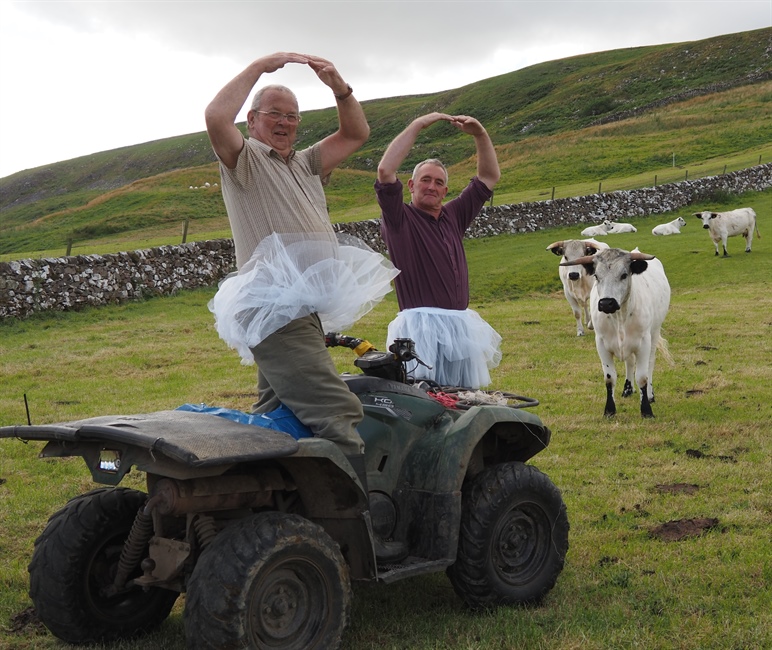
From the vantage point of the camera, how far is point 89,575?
14.1 ft

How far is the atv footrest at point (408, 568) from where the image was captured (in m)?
4.25

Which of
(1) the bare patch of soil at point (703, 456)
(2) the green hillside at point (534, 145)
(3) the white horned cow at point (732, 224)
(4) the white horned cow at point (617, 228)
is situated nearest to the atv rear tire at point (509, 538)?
(1) the bare patch of soil at point (703, 456)

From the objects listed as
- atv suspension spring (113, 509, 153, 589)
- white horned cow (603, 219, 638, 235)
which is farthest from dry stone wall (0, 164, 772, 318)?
atv suspension spring (113, 509, 153, 589)

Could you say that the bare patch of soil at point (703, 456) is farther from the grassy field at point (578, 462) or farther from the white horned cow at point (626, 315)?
the white horned cow at point (626, 315)

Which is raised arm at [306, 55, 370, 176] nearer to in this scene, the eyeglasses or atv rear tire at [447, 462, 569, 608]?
the eyeglasses

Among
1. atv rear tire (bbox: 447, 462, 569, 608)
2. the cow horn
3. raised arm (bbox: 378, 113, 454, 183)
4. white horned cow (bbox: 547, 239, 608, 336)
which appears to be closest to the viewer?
atv rear tire (bbox: 447, 462, 569, 608)

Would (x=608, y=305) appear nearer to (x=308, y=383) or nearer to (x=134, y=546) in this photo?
(x=308, y=383)

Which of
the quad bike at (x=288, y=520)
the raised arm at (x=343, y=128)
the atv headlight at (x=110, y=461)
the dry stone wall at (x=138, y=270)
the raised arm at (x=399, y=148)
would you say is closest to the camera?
the quad bike at (x=288, y=520)

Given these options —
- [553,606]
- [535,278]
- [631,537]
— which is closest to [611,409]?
[631,537]

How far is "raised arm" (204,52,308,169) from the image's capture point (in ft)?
12.8

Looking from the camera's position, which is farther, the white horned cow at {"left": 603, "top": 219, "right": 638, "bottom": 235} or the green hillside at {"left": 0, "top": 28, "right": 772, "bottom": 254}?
the green hillside at {"left": 0, "top": 28, "right": 772, "bottom": 254}

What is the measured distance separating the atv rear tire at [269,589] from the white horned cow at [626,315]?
652 centimetres

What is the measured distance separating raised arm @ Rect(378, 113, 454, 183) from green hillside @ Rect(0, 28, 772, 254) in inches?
1203

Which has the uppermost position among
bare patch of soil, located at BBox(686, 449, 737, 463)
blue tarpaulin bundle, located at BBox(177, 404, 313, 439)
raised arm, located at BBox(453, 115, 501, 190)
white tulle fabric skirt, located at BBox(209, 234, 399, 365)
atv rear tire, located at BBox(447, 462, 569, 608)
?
raised arm, located at BBox(453, 115, 501, 190)
